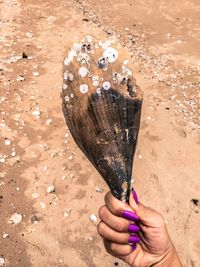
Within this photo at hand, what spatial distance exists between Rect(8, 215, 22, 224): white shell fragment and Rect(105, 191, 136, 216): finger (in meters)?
2.89

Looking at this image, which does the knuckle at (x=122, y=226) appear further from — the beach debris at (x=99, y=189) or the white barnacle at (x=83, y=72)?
the beach debris at (x=99, y=189)

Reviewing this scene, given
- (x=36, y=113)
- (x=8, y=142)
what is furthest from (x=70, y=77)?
(x=36, y=113)

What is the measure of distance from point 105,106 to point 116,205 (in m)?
0.55

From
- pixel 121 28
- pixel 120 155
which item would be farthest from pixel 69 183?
pixel 121 28

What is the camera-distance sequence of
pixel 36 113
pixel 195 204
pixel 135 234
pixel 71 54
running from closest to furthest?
pixel 71 54 → pixel 135 234 → pixel 195 204 → pixel 36 113

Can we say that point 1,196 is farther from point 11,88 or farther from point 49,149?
point 11,88

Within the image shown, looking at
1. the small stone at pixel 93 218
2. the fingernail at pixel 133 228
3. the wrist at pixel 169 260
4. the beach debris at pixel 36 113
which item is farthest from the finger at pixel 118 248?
the beach debris at pixel 36 113

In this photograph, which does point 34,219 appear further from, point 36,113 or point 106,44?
point 106,44

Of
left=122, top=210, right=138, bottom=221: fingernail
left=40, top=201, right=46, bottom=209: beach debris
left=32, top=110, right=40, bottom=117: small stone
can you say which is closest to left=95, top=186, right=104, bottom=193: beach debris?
left=40, top=201, right=46, bottom=209: beach debris

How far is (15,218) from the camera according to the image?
4883 mm

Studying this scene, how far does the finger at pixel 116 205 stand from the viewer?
219cm

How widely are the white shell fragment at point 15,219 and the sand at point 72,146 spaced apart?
0.07 feet

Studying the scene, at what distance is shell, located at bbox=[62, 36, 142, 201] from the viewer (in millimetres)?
2094

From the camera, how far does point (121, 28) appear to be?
963 cm
